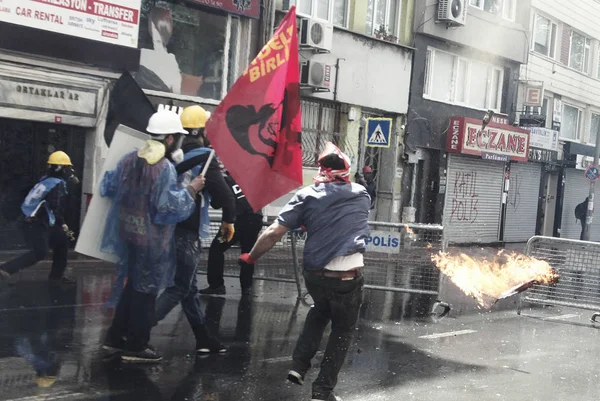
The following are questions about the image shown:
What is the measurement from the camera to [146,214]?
6.49 metres

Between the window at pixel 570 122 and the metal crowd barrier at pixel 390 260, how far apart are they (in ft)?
74.7

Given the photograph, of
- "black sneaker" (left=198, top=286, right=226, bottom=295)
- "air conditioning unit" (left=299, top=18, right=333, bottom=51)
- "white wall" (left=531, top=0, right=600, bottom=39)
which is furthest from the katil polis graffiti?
"black sneaker" (left=198, top=286, right=226, bottom=295)

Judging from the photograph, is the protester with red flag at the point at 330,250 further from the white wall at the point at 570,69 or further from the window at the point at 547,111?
the window at the point at 547,111

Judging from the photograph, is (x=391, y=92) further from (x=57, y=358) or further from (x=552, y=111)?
(x=57, y=358)

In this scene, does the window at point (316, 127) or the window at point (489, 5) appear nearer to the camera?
the window at point (316, 127)

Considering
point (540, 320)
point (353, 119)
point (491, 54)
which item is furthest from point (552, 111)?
point (540, 320)

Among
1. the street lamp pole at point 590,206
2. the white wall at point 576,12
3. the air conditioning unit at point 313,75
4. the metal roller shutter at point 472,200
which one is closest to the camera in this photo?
the air conditioning unit at point 313,75

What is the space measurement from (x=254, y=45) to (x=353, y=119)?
399cm

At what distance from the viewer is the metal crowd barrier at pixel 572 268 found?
11.5 metres

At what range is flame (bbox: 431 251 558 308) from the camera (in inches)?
449

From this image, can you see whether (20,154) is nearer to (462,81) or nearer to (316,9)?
(316,9)

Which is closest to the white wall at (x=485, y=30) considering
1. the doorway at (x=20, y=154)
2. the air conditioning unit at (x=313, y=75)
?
the air conditioning unit at (x=313, y=75)

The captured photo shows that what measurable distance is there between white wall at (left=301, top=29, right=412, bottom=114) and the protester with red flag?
13.6m

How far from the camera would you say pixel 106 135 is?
281 inches
